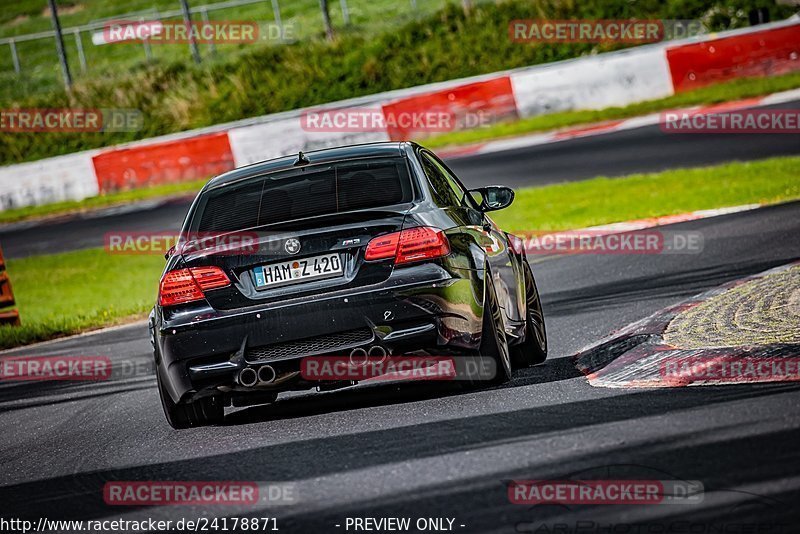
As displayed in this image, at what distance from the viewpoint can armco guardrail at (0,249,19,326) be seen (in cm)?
1591

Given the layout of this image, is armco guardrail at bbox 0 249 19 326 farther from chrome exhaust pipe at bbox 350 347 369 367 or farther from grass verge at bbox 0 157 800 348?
chrome exhaust pipe at bbox 350 347 369 367

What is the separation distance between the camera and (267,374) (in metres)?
7.35

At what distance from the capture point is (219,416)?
798cm

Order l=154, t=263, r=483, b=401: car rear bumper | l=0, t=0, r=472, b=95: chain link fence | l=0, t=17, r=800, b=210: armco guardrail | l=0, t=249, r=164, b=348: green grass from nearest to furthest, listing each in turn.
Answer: l=154, t=263, r=483, b=401: car rear bumper < l=0, t=249, r=164, b=348: green grass < l=0, t=17, r=800, b=210: armco guardrail < l=0, t=0, r=472, b=95: chain link fence

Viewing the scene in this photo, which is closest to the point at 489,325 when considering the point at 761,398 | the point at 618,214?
the point at 761,398

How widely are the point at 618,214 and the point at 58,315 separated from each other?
6699 millimetres

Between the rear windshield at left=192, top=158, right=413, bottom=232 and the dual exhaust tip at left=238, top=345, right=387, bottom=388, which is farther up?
the rear windshield at left=192, top=158, right=413, bottom=232

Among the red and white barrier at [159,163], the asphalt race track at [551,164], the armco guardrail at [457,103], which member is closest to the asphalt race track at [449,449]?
the asphalt race track at [551,164]

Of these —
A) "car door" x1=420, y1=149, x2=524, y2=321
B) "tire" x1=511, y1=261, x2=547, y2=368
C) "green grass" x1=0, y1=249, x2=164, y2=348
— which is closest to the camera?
"car door" x1=420, y1=149, x2=524, y2=321

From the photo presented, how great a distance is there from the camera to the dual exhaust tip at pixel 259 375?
734 centimetres

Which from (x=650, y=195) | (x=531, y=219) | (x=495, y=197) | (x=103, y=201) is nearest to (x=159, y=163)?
(x=103, y=201)

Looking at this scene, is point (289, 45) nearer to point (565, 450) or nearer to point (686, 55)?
point (686, 55)

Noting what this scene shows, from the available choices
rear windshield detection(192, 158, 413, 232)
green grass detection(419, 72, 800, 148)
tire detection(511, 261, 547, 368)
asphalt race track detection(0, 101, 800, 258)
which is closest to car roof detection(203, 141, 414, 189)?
rear windshield detection(192, 158, 413, 232)

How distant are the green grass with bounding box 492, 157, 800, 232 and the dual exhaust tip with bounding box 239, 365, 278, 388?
959 centimetres
